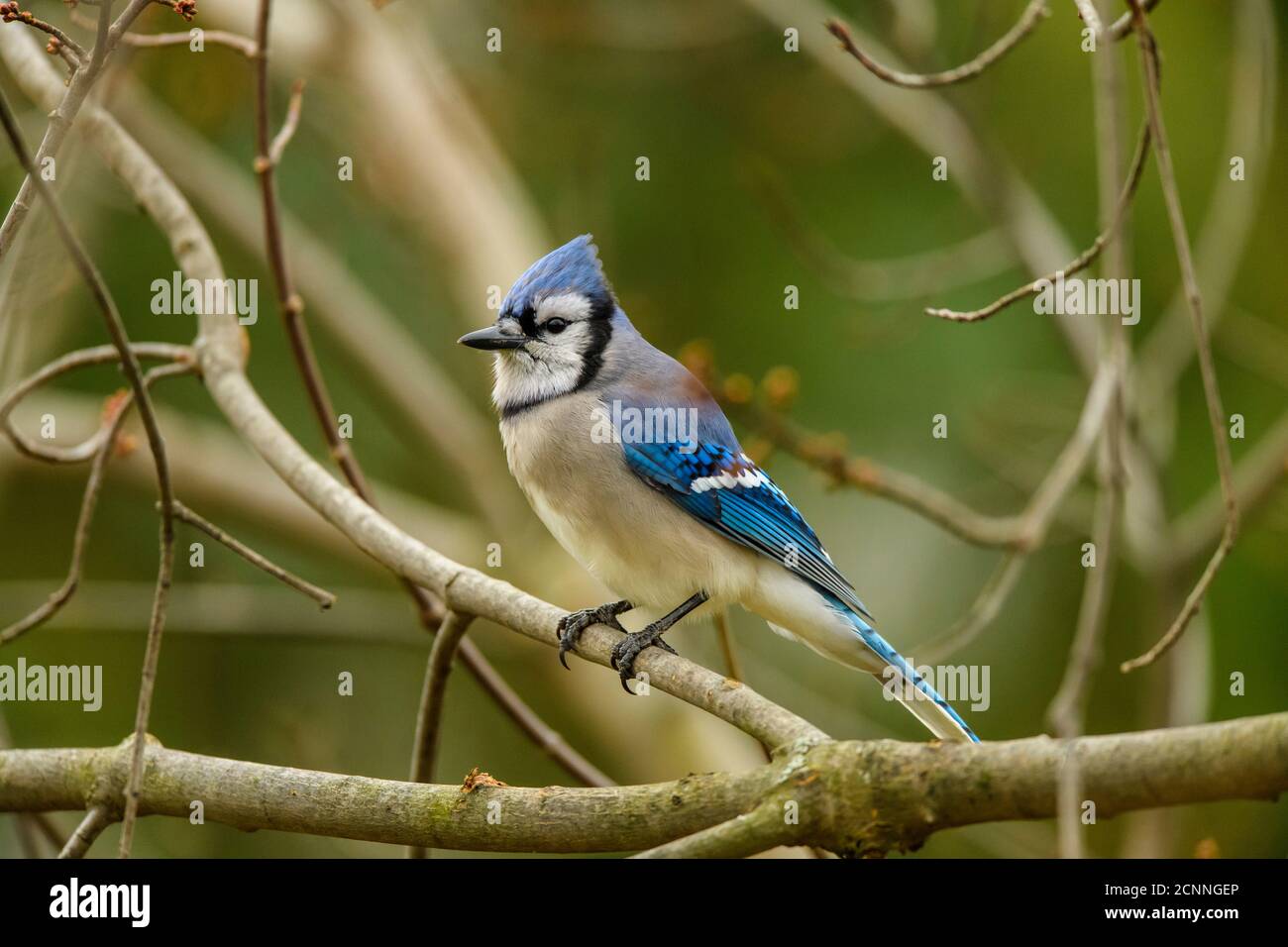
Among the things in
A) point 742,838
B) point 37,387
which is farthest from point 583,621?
point 37,387

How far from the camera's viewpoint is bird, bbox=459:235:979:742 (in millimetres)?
2951

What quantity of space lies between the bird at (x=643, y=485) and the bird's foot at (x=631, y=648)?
0.08 m

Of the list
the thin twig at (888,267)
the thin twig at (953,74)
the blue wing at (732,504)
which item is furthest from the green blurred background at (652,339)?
the thin twig at (953,74)

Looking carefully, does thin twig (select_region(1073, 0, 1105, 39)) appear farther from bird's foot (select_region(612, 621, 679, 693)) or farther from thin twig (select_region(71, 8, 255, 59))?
thin twig (select_region(71, 8, 255, 59))

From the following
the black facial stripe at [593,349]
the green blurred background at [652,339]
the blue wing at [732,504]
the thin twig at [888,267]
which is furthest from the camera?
the green blurred background at [652,339]

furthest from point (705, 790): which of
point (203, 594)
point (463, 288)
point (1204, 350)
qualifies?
point (463, 288)

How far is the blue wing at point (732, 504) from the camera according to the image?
3.05 m

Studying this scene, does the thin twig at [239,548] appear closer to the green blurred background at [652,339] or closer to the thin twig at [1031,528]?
the thin twig at [1031,528]

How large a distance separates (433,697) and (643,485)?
0.72 m

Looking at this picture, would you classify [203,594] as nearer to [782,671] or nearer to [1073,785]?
[782,671]

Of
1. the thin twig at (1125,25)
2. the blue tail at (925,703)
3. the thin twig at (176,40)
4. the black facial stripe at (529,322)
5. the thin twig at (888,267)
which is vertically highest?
the thin twig at (888,267)

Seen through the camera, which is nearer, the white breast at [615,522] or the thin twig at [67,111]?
the thin twig at [67,111]

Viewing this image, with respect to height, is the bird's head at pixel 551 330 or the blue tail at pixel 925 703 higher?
the bird's head at pixel 551 330
